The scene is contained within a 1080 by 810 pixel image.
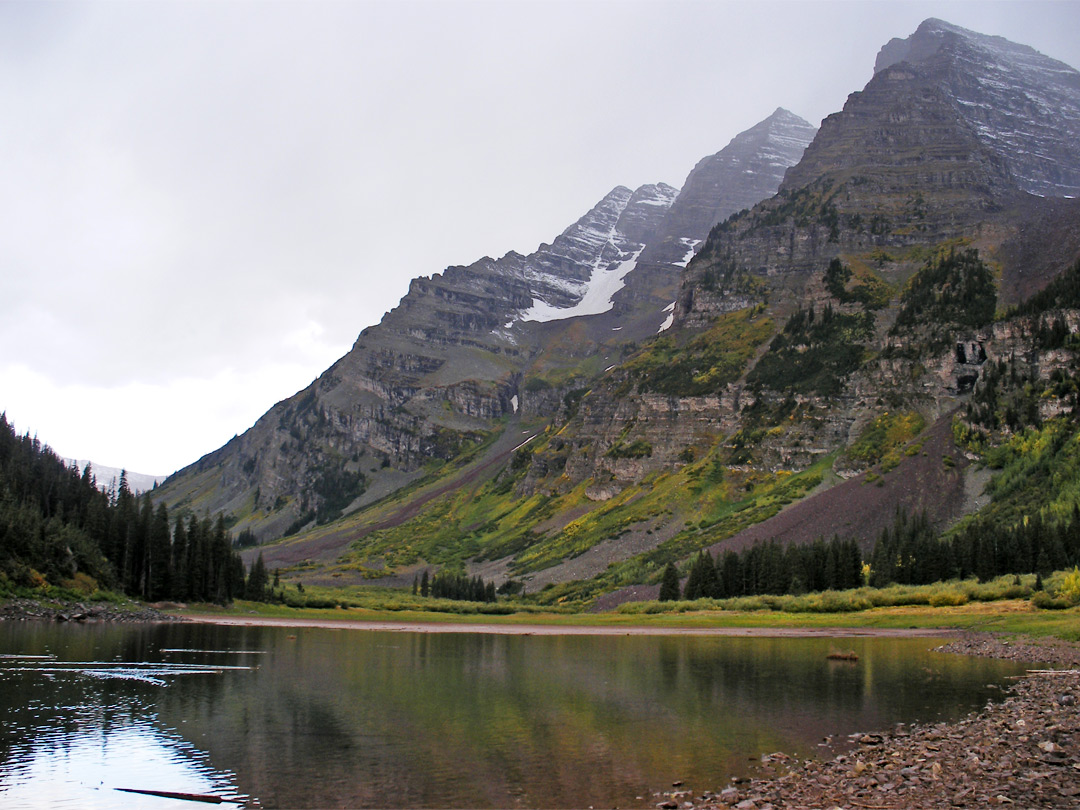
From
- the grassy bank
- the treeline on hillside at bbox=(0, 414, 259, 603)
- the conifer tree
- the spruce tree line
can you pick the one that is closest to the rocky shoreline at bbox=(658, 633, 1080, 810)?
the grassy bank

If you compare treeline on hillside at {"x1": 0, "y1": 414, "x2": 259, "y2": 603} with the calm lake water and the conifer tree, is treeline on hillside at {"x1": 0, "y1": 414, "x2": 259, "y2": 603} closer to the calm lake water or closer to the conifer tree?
the calm lake water

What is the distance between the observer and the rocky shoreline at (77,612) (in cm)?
7112

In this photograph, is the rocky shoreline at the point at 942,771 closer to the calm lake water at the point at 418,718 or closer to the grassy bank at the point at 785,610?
the calm lake water at the point at 418,718

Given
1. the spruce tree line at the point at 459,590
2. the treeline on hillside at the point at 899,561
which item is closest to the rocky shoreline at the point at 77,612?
the treeline on hillside at the point at 899,561

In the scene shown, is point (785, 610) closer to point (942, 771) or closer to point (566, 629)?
point (566, 629)

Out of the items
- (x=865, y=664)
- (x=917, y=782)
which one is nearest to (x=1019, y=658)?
(x=865, y=664)

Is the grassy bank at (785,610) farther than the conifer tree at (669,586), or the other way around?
the conifer tree at (669,586)

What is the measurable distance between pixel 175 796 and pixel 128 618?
6836 centimetres


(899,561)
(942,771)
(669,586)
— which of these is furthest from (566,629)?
(942,771)

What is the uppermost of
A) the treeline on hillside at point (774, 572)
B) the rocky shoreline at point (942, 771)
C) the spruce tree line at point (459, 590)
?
the rocky shoreline at point (942, 771)

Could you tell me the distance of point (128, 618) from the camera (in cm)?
8075

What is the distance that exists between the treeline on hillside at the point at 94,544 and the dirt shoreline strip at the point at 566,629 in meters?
9.52

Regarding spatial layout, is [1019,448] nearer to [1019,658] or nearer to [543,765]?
[1019,658]

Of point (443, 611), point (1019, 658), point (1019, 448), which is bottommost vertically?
point (443, 611)
